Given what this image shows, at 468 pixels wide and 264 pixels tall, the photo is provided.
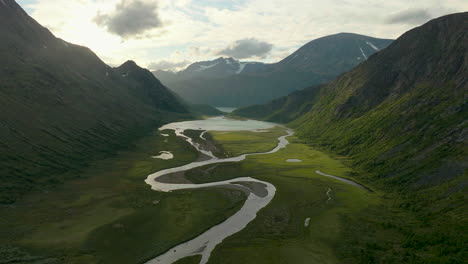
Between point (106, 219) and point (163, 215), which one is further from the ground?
point (106, 219)

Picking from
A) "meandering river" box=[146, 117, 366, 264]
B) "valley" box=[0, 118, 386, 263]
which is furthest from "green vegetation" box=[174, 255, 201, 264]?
"valley" box=[0, 118, 386, 263]

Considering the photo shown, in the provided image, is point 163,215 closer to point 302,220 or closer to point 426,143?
point 302,220

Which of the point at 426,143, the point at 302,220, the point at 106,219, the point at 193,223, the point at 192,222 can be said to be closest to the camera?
the point at 193,223

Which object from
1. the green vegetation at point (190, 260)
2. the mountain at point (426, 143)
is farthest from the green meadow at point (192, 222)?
the mountain at point (426, 143)

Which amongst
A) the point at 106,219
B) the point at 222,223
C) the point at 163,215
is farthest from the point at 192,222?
the point at 106,219

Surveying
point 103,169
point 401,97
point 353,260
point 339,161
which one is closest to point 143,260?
point 353,260
